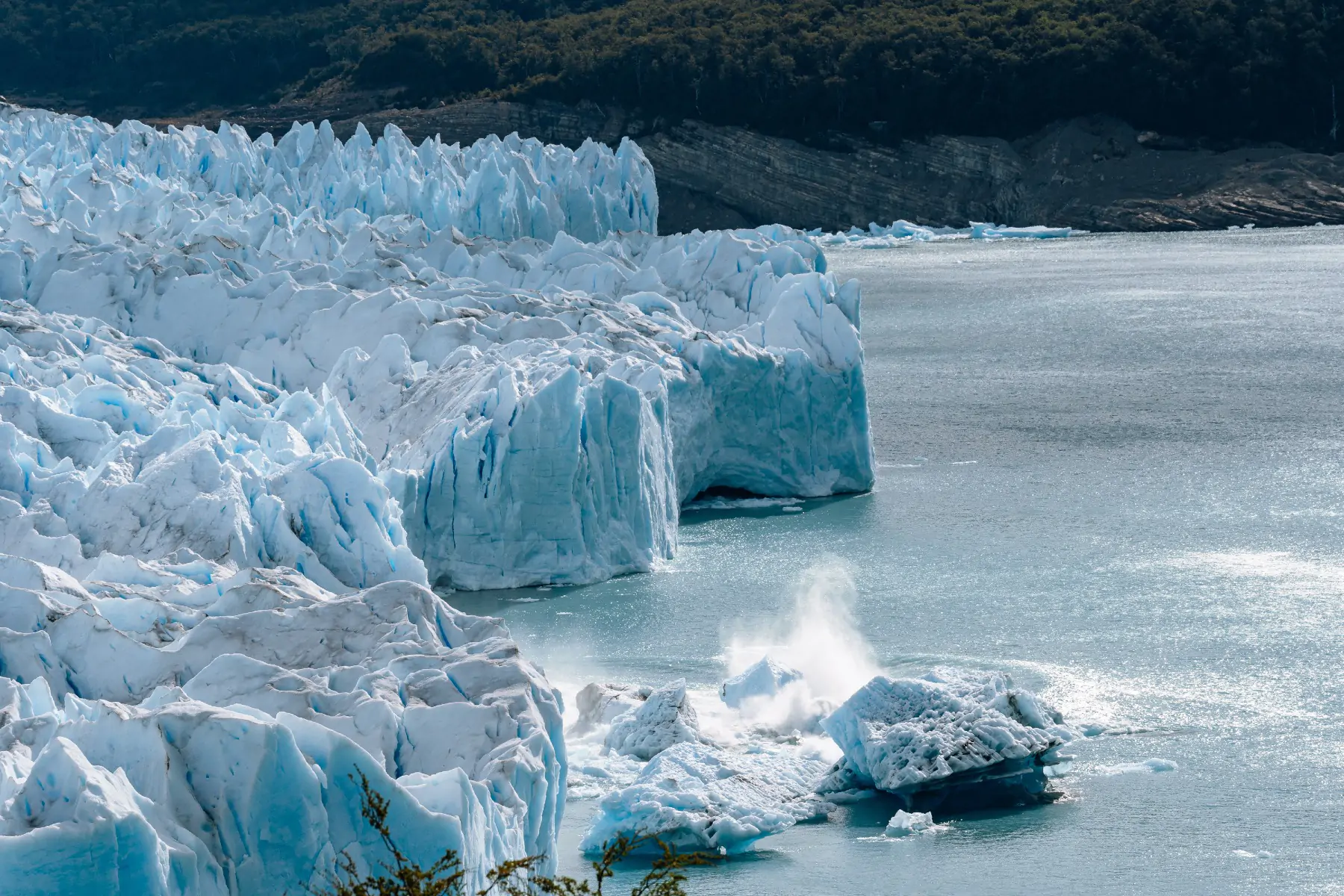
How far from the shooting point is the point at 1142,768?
9.97m

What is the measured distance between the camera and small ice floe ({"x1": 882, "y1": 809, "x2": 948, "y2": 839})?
9123 mm

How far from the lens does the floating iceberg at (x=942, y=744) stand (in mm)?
9328

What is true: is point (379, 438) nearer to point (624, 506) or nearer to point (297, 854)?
point (624, 506)

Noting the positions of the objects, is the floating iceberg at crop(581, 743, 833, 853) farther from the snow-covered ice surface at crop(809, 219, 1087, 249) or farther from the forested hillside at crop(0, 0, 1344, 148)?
the forested hillside at crop(0, 0, 1344, 148)

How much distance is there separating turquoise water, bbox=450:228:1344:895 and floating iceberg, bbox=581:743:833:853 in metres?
0.17

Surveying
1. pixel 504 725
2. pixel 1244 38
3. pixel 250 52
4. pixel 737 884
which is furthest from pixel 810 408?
pixel 250 52

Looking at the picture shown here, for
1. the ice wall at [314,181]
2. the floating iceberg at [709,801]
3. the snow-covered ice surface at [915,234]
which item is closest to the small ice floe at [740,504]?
the floating iceberg at [709,801]

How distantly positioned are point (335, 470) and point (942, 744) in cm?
338

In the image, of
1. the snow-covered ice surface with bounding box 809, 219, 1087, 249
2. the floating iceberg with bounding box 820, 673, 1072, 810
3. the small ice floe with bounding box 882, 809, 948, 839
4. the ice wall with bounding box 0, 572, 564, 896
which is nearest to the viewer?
the ice wall with bounding box 0, 572, 564, 896

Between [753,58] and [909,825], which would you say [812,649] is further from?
[753,58]

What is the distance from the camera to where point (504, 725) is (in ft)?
22.5

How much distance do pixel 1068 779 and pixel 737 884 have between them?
2.14m

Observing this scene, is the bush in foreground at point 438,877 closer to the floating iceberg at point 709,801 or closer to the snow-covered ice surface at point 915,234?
the floating iceberg at point 709,801

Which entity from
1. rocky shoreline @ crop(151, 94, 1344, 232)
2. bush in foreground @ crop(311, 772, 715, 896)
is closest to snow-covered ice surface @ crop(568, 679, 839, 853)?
bush in foreground @ crop(311, 772, 715, 896)
